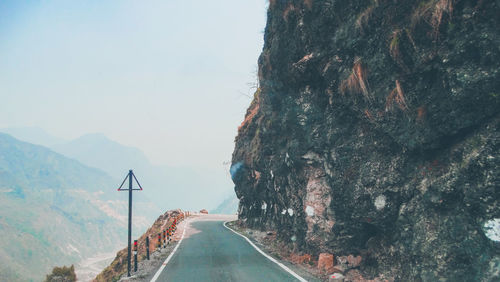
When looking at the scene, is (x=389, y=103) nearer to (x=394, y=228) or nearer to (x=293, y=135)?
(x=394, y=228)

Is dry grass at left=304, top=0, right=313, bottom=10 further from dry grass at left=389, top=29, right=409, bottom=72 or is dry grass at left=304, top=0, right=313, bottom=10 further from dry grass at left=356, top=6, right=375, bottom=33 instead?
dry grass at left=389, top=29, right=409, bottom=72

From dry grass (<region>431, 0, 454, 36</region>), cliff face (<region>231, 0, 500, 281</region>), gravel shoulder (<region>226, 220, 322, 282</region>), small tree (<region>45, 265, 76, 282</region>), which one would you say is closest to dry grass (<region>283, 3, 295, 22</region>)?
cliff face (<region>231, 0, 500, 281</region>)

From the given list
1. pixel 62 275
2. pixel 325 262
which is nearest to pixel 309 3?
pixel 325 262

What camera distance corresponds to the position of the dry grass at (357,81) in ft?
29.8

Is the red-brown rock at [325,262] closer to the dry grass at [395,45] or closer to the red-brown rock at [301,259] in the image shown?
the red-brown rock at [301,259]

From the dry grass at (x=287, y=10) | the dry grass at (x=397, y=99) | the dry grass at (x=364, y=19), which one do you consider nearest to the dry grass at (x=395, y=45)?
the dry grass at (x=397, y=99)

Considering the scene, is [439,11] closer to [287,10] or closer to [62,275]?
[287,10]

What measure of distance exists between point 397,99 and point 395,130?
2.84 feet

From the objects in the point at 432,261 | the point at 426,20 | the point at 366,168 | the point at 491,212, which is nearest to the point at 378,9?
the point at 426,20

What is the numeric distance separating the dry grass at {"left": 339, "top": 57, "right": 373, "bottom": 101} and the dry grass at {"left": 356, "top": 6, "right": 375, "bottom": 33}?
946 mm

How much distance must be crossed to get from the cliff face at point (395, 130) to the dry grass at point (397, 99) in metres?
0.03

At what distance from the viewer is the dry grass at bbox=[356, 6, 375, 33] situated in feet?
29.7

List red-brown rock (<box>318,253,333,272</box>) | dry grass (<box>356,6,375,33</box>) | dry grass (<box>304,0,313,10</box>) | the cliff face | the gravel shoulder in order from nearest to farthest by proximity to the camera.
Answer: the cliff face, dry grass (<box>356,6,375,33</box>), the gravel shoulder, red-brown rock (<box>318,253,333,272</box>), dry grass (<box>304,0,313,10</box>)

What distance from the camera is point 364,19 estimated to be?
30.2ft
